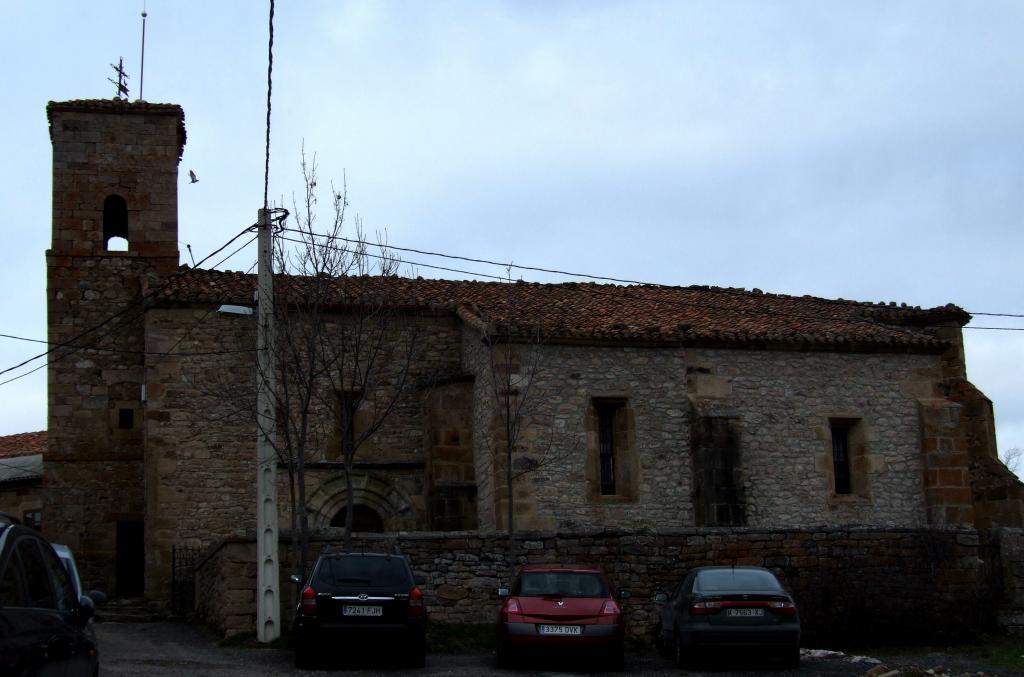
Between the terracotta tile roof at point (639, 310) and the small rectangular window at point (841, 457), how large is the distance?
6.01 ft

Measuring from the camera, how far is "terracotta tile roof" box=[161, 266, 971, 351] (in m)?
26.2

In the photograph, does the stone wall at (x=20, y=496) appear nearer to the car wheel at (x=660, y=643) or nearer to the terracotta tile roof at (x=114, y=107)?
the terracotta tile roof at (x=114, y=107)

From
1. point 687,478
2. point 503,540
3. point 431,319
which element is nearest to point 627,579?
point 503,540

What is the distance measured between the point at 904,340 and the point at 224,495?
14.9 meters

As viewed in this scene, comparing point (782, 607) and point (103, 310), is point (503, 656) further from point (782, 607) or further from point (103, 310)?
point (103, 310)

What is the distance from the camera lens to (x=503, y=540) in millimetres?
20016

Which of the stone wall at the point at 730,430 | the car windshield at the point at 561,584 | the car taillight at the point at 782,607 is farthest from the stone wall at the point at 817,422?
the car taillight at the point at 782,607

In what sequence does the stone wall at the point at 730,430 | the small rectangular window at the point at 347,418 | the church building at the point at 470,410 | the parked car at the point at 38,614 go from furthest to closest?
the church building at the point at 470,410
the stone wall at the point at 730,430
the small rectangular window at the point at 347,418
the parked car at the point at 38,614

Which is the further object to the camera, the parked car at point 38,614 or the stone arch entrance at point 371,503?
the stone arch entrance at point 371,503

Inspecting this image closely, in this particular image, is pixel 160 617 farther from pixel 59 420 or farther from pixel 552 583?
pixel 552 583

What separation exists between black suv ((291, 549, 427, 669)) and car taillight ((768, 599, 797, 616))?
4314 millimetres

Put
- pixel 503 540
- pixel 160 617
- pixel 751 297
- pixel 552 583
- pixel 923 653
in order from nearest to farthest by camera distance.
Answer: pixel 552 583
pixel 923 653
pixel 503 540
pixel 160 617
pixel 751 297

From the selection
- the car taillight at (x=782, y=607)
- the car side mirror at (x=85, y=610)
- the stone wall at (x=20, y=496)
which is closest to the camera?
the car side mirror at (x=85, y=610)

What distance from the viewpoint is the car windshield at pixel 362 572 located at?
52.1 feet
